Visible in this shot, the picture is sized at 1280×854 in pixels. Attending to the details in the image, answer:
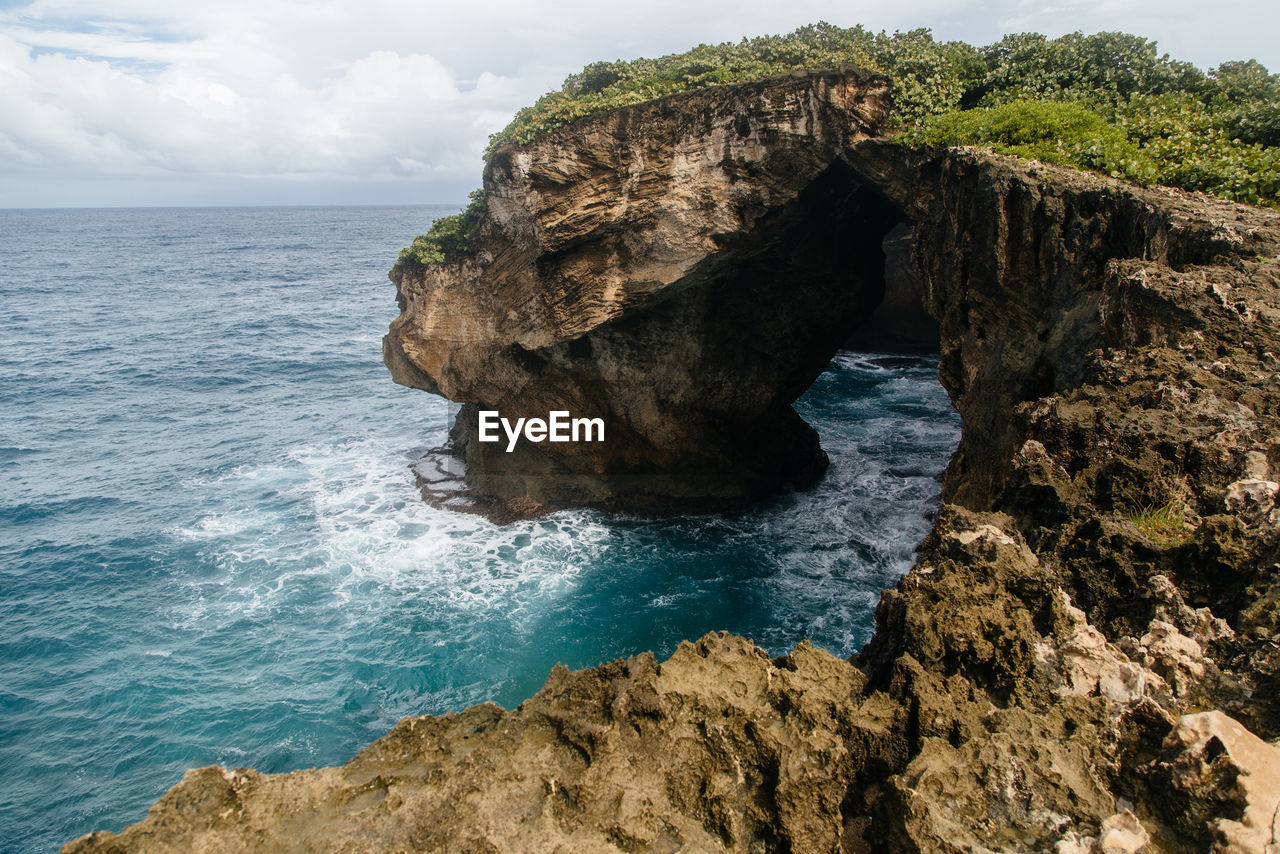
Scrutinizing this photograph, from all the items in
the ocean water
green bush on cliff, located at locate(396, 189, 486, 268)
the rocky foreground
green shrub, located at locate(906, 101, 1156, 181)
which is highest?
green shrub, located at locate(906, 101, 1156, 181)

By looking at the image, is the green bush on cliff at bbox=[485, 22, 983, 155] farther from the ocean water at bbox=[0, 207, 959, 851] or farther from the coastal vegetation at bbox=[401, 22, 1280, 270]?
the ocean water at bbox=[0, 207, 959, 851]

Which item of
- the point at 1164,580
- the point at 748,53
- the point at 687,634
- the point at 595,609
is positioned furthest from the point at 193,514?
the point at 1164,580

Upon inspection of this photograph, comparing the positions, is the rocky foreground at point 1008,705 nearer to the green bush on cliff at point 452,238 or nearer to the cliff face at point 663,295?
the cliff face at point 663,295

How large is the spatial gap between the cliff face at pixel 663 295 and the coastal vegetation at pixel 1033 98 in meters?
1.23

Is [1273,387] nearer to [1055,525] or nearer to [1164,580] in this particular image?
[1055,525]

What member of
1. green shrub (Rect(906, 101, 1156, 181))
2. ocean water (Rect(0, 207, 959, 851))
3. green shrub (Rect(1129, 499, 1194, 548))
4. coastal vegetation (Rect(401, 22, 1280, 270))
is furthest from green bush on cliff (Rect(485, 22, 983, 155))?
green shrub (Rect(1129, 499, 1194, 548))

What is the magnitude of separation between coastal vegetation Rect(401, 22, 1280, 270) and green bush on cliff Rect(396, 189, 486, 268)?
49 millimetres

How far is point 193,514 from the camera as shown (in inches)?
1063

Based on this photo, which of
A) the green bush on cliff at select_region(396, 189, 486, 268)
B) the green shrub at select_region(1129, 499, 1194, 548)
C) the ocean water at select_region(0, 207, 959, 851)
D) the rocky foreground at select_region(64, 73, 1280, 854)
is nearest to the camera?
the rocky foreground at select_region(64, 73, 1280, 854)

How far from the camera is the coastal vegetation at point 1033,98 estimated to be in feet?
47.1

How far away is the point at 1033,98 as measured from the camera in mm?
18516

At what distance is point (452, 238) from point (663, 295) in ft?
25.2

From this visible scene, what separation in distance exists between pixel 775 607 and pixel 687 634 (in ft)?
8.91

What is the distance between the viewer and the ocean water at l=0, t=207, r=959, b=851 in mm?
17484
